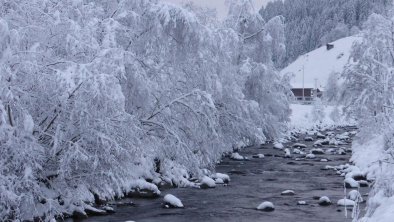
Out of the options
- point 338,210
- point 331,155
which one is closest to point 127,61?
point 338,210

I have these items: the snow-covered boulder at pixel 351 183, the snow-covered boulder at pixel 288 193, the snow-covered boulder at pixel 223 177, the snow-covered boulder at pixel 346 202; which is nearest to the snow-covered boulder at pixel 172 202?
the snow-covered boulder at pixel 288 193

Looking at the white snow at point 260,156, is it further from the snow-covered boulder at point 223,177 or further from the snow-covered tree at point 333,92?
the snow-covered boulder at point 223,177

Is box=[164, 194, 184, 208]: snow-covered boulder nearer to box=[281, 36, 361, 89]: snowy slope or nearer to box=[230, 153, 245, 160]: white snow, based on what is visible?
box=[230, 153, 245, 160]: white snow

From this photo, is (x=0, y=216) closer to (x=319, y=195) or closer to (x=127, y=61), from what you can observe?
(x=127, y=61)

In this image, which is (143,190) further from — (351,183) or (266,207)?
(351,183)

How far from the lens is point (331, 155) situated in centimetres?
2583

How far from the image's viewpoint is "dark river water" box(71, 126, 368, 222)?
474 inches

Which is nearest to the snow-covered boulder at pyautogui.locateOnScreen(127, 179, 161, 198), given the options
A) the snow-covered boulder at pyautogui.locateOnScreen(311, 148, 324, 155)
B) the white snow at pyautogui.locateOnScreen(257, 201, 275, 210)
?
the white snow at pyautogui.locateOnScreen(257, 201, 275, 210)

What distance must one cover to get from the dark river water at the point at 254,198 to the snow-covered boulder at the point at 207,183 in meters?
0.21

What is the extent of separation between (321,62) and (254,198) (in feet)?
358

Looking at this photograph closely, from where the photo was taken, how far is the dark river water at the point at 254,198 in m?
12.0

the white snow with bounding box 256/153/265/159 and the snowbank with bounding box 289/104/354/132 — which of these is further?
the snowbank with bounding box 289/104/354/132

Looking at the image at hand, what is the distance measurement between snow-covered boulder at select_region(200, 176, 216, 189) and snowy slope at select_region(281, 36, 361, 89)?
90325mm

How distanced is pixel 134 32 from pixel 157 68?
145cm
